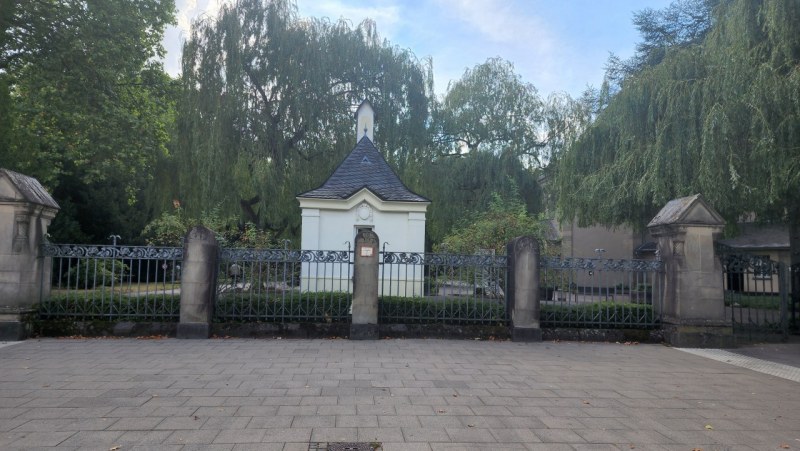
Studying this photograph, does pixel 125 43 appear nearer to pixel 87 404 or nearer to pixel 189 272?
pixel 189 272

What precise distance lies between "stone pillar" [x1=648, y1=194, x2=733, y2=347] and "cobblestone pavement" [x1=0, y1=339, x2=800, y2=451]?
1.30 m

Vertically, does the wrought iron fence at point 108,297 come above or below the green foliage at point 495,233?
below

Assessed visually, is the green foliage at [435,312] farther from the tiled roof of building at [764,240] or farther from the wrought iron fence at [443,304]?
the tiled roof of building at [764,240]

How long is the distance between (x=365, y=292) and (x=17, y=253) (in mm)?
6548

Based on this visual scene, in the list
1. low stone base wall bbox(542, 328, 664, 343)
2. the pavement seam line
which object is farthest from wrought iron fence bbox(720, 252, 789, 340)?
low stone base wall bbox(542, 328, 664, 343)

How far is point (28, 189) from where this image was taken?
9594 mm

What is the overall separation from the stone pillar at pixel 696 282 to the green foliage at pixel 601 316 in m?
0.49

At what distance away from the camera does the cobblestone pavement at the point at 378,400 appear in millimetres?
4516

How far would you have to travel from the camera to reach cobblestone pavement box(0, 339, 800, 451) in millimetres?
4516

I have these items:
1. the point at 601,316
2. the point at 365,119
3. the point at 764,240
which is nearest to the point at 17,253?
the point at 601,316

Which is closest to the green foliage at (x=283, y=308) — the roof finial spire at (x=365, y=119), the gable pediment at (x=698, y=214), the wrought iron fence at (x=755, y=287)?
the gable pediment at (x=698, y=214)

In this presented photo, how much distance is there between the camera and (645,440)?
4.63 m

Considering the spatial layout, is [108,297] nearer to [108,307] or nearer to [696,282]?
[108,307]

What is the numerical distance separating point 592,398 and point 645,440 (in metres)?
1.37
